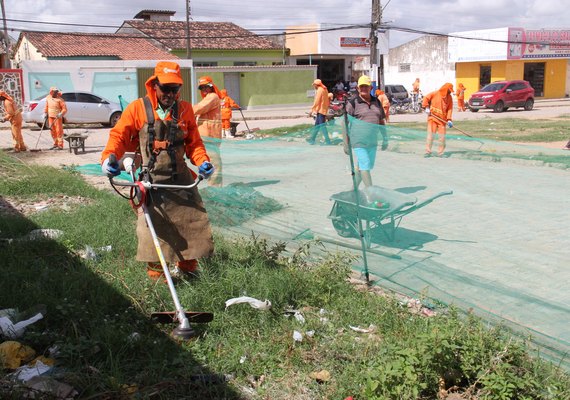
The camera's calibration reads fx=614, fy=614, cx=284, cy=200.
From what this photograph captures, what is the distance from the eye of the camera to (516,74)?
1642 inches

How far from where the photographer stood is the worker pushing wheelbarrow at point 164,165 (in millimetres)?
4578

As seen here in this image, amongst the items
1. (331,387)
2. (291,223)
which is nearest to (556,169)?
(291,223)

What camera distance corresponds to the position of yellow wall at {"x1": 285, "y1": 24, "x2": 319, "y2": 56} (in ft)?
145

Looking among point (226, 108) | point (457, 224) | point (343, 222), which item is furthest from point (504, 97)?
point (343, 222)

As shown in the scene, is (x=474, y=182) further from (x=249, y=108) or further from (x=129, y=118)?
(x=249, y=108)

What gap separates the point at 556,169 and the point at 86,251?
588cm

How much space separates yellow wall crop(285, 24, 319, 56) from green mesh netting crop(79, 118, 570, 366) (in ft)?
123

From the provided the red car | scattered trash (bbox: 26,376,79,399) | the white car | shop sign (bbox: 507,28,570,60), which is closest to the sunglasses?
scattered trash (bbox: 26,376,79,399)

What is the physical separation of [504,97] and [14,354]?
3123 centimetres

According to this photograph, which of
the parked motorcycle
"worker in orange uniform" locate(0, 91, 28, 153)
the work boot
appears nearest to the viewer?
the work boot

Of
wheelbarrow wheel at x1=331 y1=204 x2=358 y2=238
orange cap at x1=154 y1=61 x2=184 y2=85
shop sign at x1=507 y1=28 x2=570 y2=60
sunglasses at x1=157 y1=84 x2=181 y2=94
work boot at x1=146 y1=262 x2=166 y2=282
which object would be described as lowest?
work boot at x1=146 y1=262 x2=166 y2=282

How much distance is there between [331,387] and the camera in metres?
3.46

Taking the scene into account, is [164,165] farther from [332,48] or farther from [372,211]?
[332,48]

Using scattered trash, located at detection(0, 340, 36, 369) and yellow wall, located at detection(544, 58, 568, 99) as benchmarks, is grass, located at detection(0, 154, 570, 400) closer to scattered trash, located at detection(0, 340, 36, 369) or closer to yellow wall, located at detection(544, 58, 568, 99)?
scattered trash, located at detection(0, 340, 36, 369)
